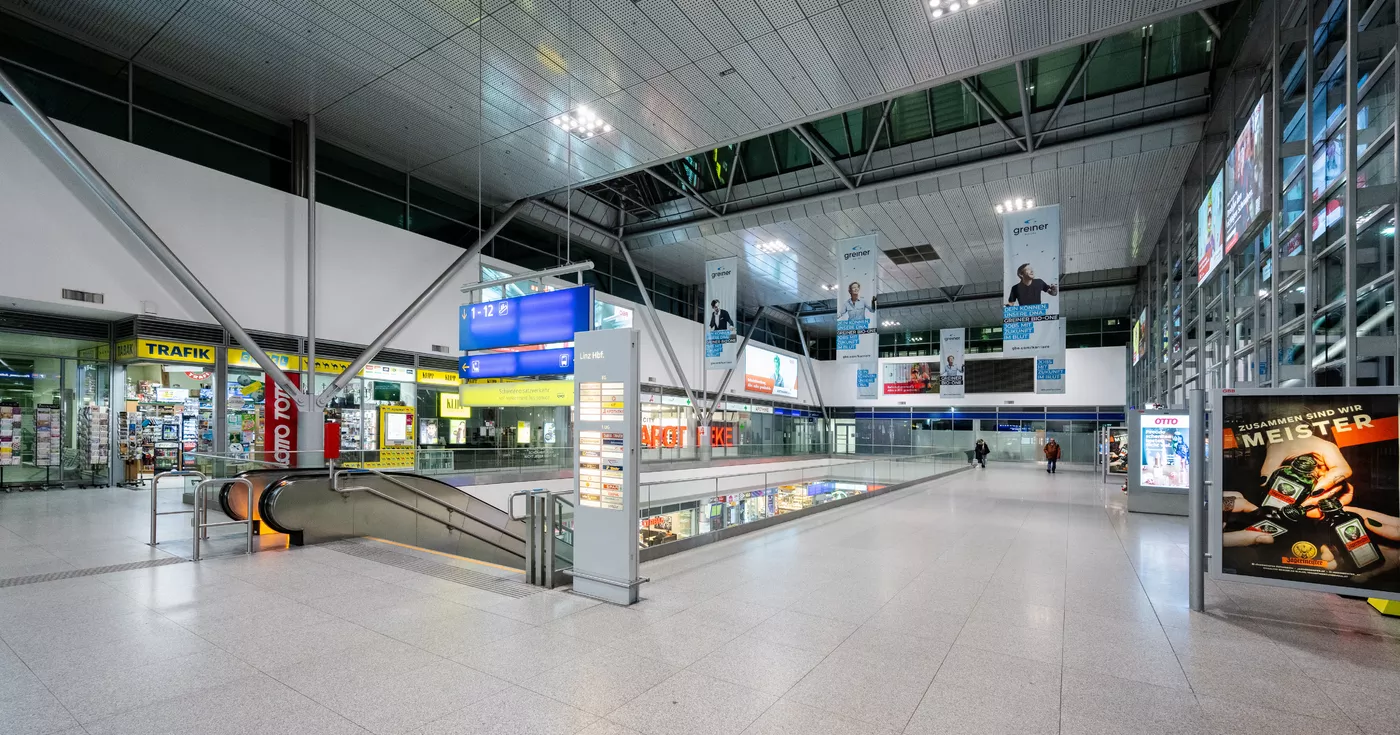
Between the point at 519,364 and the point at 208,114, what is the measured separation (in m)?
9.04

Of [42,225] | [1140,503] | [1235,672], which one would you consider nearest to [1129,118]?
[1140,503]

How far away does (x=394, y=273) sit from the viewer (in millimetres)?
15570

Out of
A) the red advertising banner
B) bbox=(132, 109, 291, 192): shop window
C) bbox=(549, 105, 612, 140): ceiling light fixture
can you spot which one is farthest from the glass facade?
bbox=(132, 109, 291, 192): shop window

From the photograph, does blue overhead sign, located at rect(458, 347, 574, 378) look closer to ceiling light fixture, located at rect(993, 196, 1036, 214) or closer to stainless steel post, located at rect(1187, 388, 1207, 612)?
stainless steel post, located at rect(1187, 388, 1207, 612)

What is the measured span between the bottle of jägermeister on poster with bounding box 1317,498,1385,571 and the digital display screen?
7.66 meters

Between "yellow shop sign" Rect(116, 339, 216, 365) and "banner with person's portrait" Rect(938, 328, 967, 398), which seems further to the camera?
"banner with person's portrait" Rect(938, 328, 967, 398)

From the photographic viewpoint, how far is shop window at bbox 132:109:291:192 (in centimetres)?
1188

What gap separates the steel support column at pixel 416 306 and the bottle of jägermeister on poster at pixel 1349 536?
15.4m

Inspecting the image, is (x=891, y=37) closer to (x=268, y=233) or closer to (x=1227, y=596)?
(x=1227, y=596)

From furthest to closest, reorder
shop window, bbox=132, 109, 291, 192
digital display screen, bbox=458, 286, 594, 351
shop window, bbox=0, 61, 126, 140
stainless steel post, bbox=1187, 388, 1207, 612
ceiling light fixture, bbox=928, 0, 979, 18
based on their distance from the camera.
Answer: shop window, bbox=132, 109, 291, 192 → shop window, bbox=0, 61, 126, 140 → digital display screen, bbox=458, 286, 594, 351 → ceiling light fixture, bbox=928, 0, 979, 18 → stainless steel post, bbox=1187, 388, 1207, 612

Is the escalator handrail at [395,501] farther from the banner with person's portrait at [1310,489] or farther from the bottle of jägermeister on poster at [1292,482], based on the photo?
the bottle of jägermeister on poster at [1292,482]

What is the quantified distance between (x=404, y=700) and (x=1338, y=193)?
9.67m

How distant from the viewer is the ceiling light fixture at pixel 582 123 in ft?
40.5

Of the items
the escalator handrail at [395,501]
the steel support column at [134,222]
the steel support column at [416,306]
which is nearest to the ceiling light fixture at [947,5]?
the escalator handrail at [395,501]
